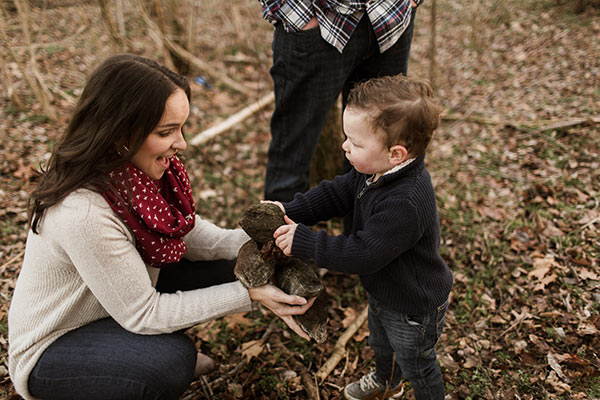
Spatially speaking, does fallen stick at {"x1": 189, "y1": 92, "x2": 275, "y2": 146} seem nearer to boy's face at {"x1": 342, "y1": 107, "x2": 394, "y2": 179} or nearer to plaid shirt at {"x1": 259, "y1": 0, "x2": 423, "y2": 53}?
plaid shirt at {"x1": 259, "y1": 0, "x2": 423, "y2": 53}

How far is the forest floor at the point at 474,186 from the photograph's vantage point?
2.77 meters

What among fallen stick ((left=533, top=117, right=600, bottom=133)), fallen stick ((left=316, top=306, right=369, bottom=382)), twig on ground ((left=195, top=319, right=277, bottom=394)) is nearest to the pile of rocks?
fallen stick ((left=316, top=306, right=369, bottom=382))

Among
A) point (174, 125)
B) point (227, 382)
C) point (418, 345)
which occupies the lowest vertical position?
point (227, 382)

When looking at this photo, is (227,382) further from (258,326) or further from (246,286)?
(246,286)

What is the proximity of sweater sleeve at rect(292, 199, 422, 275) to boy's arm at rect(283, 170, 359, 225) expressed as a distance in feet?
1.10

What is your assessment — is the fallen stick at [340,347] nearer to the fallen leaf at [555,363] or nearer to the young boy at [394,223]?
the young boy at [394,223]

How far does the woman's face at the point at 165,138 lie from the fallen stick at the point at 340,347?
1.68 metres

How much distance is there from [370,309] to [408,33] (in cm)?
169

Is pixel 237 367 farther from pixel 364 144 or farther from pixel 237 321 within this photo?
pixel 364 144

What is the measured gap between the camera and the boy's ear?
1797 millimetres

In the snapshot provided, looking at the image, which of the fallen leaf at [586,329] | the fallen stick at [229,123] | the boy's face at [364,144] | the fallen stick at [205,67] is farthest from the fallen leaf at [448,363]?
Result: the fallen stick at [205,67]

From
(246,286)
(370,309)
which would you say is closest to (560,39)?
(370,309)

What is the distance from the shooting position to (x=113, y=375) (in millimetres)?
2020

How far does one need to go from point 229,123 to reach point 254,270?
143 inches
